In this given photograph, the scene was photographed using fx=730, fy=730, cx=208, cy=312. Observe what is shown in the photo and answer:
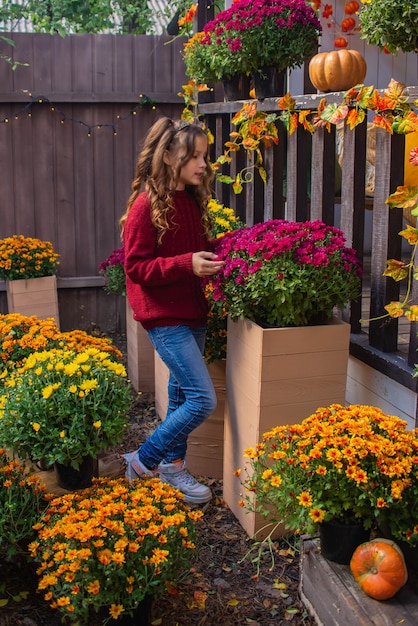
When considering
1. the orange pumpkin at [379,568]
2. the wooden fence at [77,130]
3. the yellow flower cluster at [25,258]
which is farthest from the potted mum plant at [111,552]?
the wooden fence at [77,130]

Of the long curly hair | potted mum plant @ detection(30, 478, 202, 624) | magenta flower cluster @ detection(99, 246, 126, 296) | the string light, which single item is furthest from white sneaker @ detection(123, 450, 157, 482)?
the string light

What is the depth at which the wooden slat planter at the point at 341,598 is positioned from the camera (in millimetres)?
1917

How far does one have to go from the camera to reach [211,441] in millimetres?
3336

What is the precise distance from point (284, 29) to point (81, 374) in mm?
2212

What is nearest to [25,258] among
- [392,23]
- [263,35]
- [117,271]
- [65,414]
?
[117,271]

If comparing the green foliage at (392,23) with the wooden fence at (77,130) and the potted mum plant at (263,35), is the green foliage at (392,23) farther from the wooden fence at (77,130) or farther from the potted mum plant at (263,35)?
the wooden fence at (77,130)

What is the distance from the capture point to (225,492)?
10.2 ft

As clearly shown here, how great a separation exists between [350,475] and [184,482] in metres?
1.29

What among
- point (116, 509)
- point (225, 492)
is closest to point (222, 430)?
point (225, 492)

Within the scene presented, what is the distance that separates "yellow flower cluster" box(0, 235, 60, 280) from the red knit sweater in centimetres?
216

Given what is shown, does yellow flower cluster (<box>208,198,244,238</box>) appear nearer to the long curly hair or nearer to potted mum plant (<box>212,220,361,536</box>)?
the long curly hair

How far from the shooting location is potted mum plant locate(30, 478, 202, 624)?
196cm

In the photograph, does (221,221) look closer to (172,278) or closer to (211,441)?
(172,278)

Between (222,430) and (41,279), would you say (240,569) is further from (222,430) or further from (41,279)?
(41,279)
